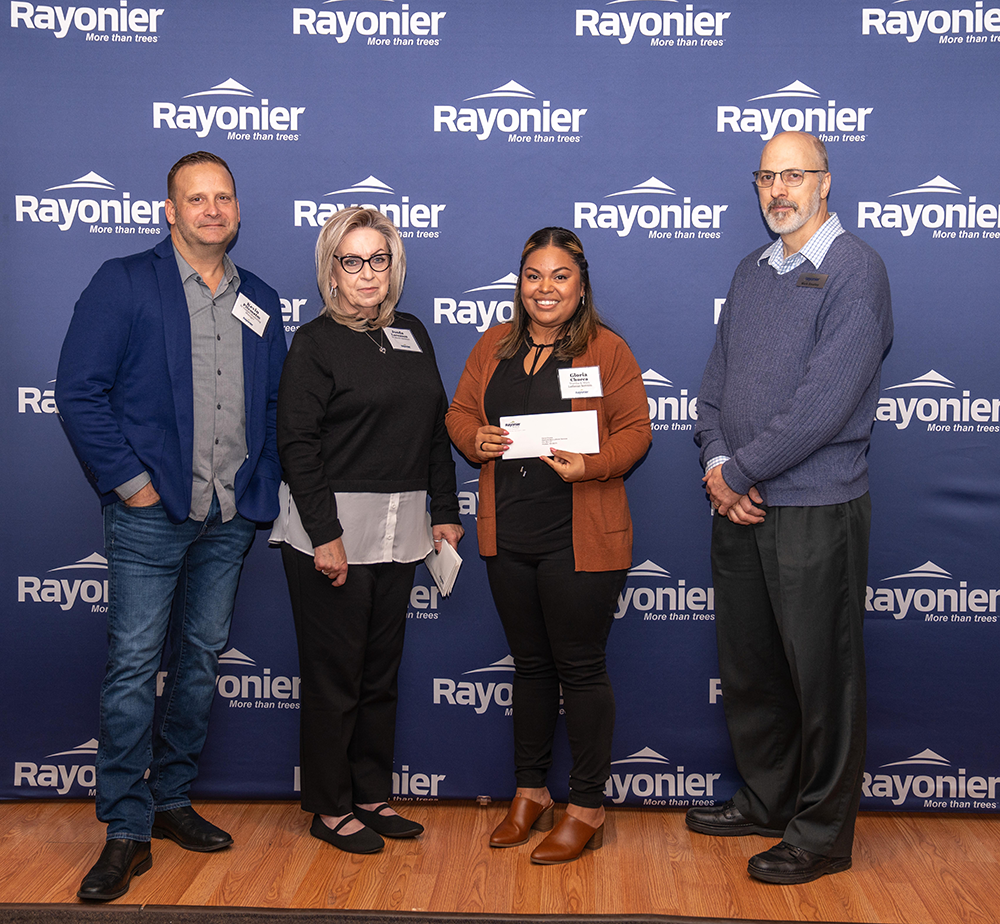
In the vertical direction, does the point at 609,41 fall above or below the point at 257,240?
above

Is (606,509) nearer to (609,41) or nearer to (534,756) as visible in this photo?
(534,756)

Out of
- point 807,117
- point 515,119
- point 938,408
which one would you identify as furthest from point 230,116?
point 938,408

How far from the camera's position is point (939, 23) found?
108 inches

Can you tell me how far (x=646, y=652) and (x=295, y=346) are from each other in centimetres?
156

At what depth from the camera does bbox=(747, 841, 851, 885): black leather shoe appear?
2.36 metres

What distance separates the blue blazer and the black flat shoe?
105 cm

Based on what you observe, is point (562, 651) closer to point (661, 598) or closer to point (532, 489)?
point (532, 489)

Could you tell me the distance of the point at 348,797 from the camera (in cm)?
256

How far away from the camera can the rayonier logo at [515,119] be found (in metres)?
2.80

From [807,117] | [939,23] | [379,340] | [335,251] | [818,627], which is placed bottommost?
[818,627]

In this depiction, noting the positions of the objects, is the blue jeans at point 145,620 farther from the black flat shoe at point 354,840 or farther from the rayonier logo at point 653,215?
the rayonier logo at point 653,215

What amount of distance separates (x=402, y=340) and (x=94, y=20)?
155cm

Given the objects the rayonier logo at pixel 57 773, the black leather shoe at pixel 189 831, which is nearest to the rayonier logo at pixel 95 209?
the rayonier logo at pixel 57 773

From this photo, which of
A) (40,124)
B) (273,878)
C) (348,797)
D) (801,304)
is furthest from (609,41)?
(273,878)
